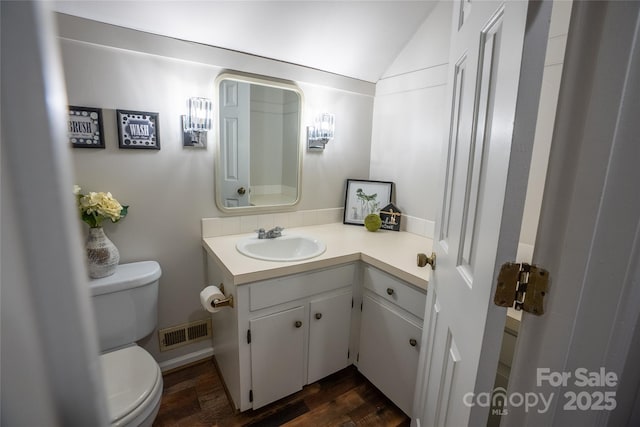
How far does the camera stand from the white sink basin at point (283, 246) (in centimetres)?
165

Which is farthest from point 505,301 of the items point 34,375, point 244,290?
point 244,290

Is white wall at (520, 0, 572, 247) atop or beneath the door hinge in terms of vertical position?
atop

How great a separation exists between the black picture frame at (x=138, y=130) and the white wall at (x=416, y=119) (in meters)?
1.43

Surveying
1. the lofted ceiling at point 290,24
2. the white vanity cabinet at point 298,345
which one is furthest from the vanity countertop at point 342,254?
the lofted ceiling at point 290,24

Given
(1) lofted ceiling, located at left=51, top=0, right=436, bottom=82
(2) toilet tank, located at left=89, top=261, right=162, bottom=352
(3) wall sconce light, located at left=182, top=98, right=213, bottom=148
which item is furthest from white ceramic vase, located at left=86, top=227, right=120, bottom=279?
(1) lofted ceiling, located at left=51, top=0, right=436, bottom=82

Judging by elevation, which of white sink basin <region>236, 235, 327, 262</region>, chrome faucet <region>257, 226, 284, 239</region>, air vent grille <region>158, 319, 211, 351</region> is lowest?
air vent grille <region>158, 319, 211, 351</region>

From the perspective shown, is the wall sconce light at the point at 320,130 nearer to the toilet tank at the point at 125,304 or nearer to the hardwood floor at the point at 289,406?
the toilet tank at the point at 125,304

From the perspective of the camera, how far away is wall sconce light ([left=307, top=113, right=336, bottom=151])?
6.15 ft

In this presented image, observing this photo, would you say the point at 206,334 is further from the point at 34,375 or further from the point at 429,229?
the point at 34,375

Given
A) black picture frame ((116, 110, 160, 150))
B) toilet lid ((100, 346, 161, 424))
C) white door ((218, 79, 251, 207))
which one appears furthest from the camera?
white door ((218, 79, 251, 207))

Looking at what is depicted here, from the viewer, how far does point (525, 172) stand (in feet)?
1.65

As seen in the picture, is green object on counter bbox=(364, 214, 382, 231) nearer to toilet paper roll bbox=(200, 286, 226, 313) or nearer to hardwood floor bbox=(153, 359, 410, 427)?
hardwood floor bbox=(153, 359, 410, 427)

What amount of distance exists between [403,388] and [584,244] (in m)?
1.19

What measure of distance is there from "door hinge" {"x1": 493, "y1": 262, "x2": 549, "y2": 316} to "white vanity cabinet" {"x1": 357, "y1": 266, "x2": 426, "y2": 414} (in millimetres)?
741
